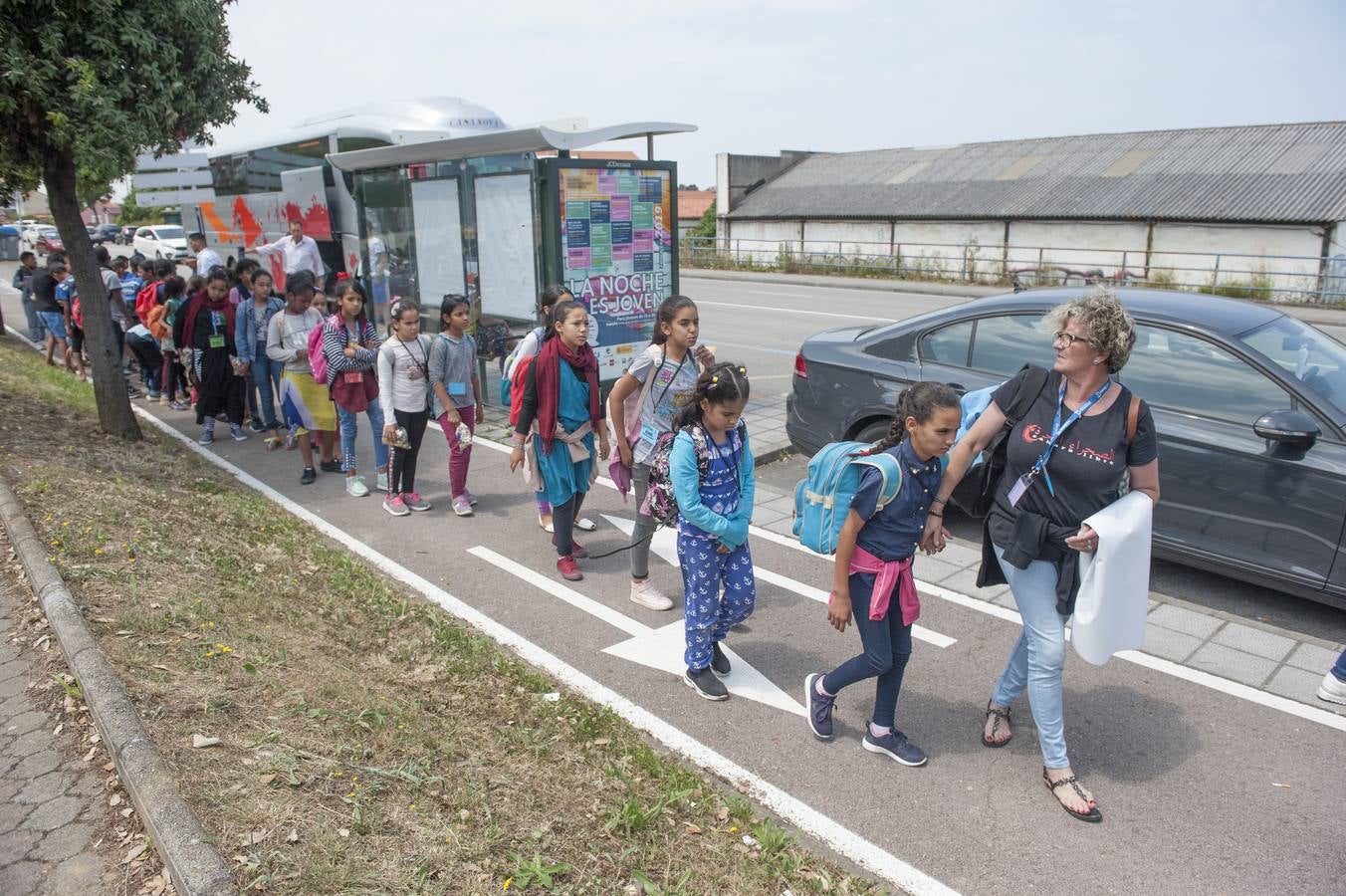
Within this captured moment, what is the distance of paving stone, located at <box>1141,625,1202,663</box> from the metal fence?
16.0 m

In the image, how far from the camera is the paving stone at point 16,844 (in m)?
3.14

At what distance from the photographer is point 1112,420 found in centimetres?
338

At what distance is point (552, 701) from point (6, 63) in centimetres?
599

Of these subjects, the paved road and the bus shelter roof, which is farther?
the bus shelter roof

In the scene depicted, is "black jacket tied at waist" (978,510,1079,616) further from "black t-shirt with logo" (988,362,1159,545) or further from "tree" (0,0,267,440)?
"tree" (0,0,267,440)

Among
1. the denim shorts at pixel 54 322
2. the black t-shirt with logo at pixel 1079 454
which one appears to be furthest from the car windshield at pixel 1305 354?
the denim shorts at pixel 54 322

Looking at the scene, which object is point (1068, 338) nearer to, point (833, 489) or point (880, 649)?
point (833, 489)

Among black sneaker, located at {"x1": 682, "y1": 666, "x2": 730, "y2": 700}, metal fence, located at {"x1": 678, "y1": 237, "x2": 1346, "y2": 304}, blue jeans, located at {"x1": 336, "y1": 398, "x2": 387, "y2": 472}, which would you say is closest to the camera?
black sneaker, located at {"x1": 682, "y1": 666, "x2": 730, "y2": 700}

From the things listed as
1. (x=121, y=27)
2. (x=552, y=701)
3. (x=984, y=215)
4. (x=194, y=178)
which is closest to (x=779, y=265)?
(x=984, y=215)

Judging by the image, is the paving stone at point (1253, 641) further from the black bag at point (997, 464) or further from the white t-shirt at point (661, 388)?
the white t-shirt at point (661, 388)

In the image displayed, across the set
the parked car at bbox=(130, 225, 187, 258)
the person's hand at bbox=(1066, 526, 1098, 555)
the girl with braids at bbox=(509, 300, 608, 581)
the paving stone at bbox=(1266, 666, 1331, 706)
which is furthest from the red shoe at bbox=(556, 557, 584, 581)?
the parked car at bbox=(130, 225, 187, 258)

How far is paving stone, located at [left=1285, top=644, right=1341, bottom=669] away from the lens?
14.9 feet

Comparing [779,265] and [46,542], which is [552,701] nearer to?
[46,542]

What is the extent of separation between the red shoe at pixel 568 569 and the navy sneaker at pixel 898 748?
2.43 metres
